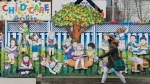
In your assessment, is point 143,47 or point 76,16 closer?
point 76,16

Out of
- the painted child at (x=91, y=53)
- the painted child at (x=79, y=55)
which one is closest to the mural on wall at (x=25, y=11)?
the painted child at (x=79, y=55)

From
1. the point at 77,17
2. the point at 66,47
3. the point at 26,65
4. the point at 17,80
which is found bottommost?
the point at 17,80

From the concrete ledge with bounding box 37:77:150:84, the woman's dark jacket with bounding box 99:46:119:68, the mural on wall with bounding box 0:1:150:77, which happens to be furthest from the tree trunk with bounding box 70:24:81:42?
the woman's dark jacket with bounding box 99:46:119:68

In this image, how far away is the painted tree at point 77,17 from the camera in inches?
504

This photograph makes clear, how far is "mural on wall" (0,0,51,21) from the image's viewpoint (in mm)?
13000

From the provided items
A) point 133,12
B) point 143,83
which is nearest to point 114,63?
point 143,83

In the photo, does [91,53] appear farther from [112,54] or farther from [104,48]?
[112,54]

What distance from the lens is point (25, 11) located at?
13031 mm

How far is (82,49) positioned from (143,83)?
2404 mm

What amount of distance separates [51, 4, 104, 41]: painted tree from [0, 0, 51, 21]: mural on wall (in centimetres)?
46

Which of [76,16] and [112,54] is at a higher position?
[76,16]

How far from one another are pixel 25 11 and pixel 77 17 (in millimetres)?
1843

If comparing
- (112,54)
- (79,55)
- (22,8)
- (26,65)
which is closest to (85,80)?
(79,55)

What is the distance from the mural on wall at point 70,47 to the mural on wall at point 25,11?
0.24 meters
